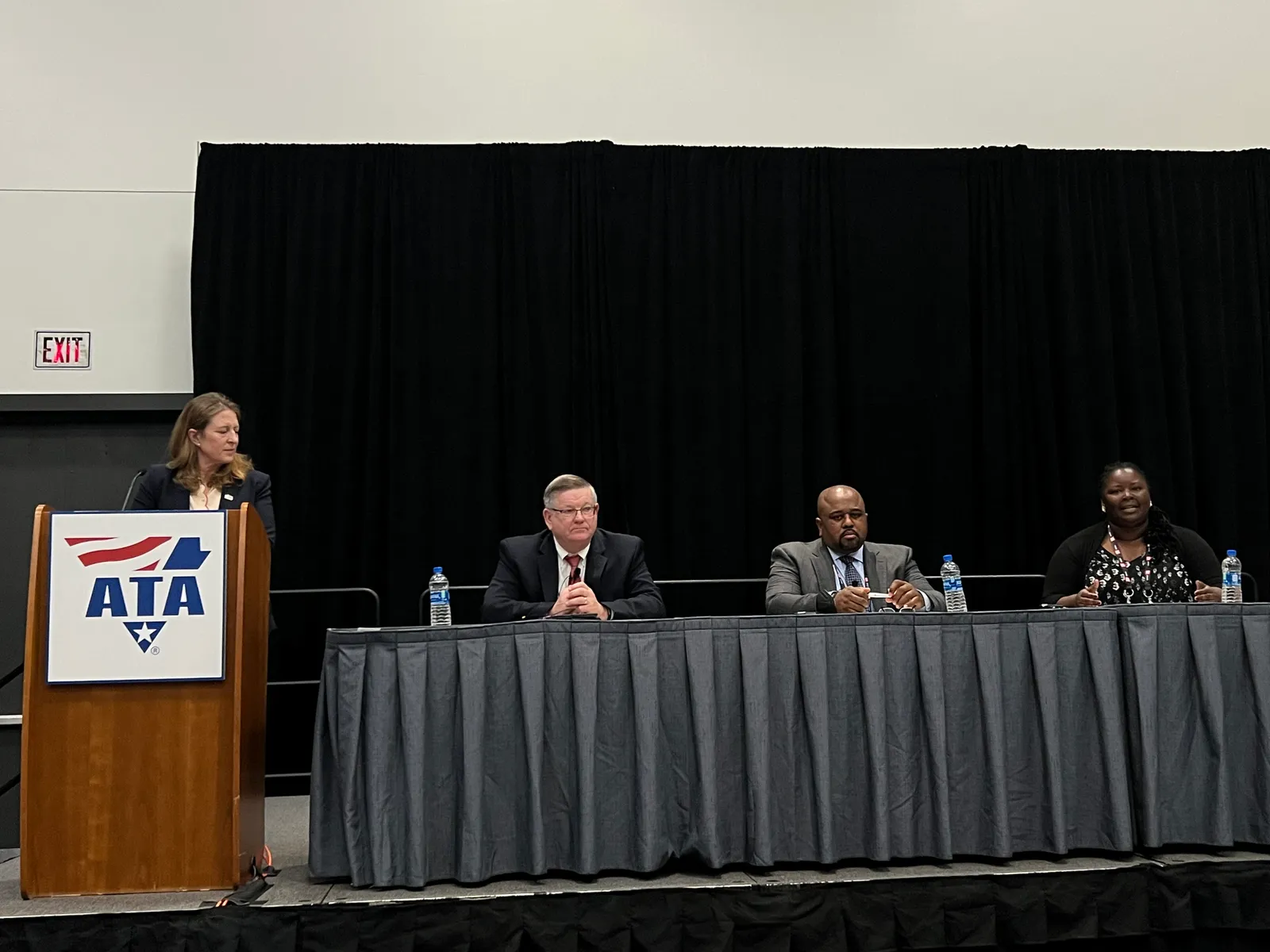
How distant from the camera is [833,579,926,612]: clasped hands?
11.6 ft

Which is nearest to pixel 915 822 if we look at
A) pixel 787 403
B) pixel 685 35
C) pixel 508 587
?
pixel 508 587

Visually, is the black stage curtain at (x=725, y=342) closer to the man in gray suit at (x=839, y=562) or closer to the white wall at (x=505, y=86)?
the white wall at (x=505, y=86)

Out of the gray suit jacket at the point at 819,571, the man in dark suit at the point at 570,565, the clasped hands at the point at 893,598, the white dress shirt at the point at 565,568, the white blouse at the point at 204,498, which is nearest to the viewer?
the clasped hands at the point at 893,598

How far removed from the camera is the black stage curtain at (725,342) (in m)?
5.21

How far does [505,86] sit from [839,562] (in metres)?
3.04

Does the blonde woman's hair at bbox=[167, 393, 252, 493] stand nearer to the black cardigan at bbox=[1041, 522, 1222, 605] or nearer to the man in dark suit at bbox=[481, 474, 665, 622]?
the man in dark suit at bbox=[481, 474, 665, 622]

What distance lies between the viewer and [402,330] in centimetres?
524

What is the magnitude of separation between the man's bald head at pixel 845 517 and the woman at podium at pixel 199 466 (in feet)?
6.66

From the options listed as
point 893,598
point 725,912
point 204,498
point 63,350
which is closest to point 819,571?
point 893,598

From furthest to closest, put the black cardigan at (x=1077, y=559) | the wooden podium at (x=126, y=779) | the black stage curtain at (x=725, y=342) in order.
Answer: the black stage curtain at (x=725, y=342) → the black cardigan at (x=1077, y=559) → the wooden podium at (x=126, y=779)

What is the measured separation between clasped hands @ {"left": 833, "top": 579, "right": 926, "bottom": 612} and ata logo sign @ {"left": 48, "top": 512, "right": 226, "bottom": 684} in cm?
192

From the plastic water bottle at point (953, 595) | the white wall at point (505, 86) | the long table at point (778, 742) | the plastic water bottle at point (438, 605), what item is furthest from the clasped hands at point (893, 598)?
the white wall at point (505, 86)

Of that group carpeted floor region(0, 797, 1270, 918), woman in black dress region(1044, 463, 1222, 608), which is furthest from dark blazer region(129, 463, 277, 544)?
woman in black dress region(1044, 463, 1222, 608)

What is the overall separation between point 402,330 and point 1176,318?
153 inches
